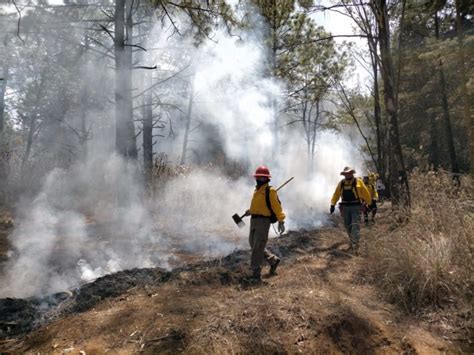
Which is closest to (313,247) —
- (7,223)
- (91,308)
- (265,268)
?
(265,268)

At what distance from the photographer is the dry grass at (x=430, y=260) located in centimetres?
406

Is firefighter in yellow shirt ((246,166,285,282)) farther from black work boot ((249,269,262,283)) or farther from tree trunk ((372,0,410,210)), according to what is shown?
tree trunk ((372,0,410,210))

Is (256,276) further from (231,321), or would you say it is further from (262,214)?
(231,321)

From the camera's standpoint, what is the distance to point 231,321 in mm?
3676

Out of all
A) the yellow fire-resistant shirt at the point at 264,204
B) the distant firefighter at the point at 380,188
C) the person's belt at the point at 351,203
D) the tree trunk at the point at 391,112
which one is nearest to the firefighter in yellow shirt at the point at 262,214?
the yellow fire-resistant shirt at the point at 264,204

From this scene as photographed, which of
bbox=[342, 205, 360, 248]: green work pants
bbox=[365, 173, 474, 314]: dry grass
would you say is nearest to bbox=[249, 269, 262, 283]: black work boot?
bbox=[365, 173, 474, 314]: dry grass

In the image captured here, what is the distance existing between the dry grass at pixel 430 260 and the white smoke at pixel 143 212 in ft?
11.8

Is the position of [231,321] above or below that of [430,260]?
below

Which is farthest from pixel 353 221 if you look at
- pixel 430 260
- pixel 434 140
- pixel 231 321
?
pixel 434 140

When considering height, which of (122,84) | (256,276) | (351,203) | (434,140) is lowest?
(256,276)

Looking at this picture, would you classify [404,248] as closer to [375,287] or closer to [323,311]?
[375,287]

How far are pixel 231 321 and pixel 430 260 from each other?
7.99 ft

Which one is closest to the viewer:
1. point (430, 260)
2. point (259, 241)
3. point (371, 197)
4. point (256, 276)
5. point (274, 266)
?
point (430, 260)

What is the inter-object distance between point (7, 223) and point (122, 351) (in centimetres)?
764
